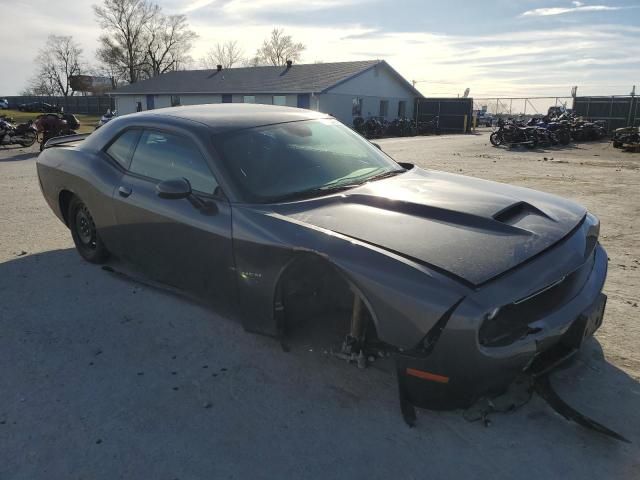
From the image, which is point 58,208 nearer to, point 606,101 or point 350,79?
point 350,79

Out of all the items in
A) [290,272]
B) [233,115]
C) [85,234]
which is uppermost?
[233,115]

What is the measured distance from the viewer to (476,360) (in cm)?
219

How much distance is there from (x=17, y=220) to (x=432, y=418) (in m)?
6.17

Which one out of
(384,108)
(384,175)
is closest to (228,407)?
(384,175)

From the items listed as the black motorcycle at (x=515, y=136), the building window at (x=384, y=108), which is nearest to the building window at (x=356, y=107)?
the building window at (x=384, y=108)

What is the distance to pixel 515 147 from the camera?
813 inches

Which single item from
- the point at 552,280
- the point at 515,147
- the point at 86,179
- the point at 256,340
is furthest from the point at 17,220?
the point at 515,147

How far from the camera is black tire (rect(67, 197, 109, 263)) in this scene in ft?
15.0

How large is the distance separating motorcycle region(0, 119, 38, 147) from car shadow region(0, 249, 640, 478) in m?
16.3

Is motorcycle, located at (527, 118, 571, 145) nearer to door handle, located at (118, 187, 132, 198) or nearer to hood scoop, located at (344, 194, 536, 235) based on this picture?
hood scoop, located at (344, 194, 536, 235)

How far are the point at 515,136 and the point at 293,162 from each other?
19257 mm

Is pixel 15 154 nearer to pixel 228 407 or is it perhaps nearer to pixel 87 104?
pixel 228 407

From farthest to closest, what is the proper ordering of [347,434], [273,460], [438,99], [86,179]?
[438,99] < [86,179] < [347,434] < [273,460]

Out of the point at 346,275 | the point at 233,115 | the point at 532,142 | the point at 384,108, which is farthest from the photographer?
the point at 384,108
